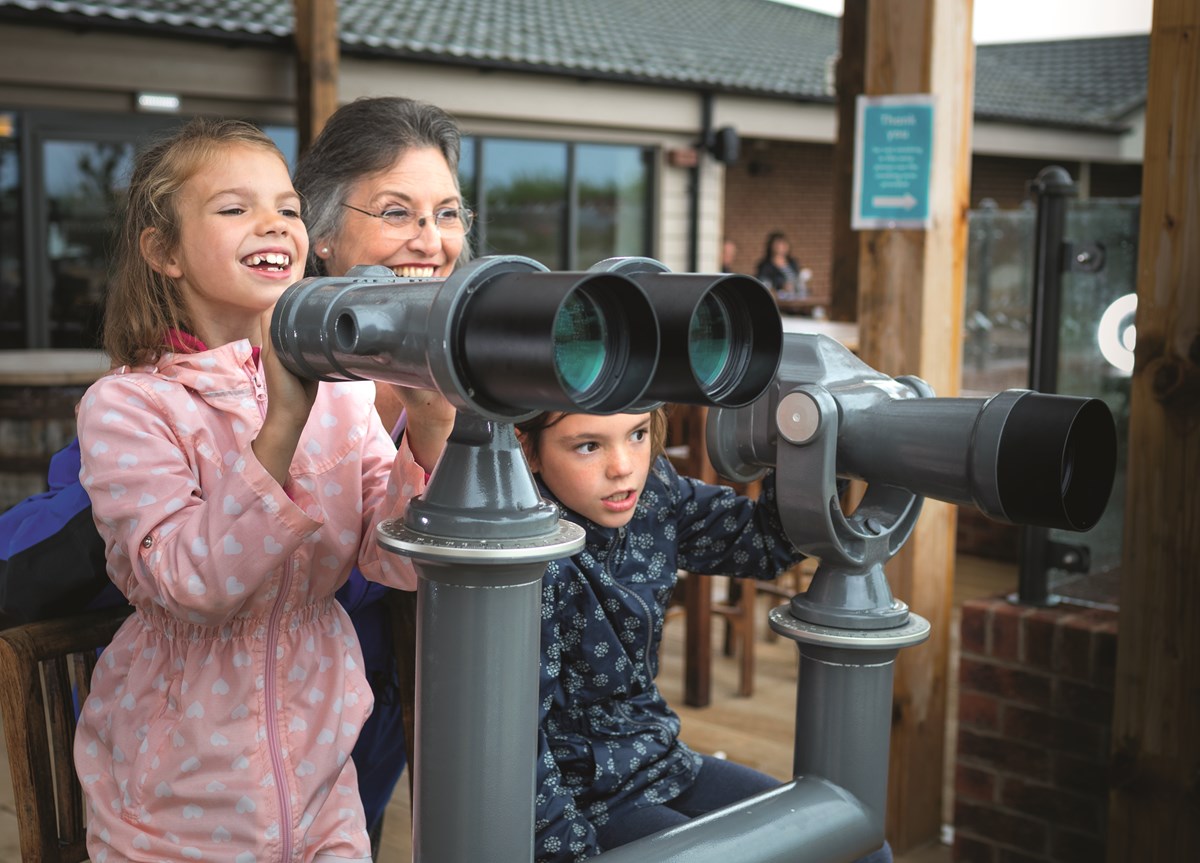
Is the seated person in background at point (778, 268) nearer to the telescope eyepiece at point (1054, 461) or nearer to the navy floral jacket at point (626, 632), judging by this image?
the navy floral jacket at point (626, 632)

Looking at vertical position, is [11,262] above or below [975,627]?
above

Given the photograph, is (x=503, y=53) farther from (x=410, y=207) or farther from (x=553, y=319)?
(x=553, y=319)

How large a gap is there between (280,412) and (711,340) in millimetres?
353

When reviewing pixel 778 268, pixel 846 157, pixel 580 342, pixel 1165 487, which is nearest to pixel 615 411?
pixel 580 342

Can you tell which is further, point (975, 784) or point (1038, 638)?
point (975, 784)

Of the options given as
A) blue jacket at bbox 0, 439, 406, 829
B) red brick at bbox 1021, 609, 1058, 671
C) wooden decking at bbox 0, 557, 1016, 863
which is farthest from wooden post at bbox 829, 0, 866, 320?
blue jacket at bbox 0, 439, 406, 829

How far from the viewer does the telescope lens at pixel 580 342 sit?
0.71 metres

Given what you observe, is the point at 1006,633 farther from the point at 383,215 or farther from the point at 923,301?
→ the point at 383,215

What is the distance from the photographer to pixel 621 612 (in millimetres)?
1662

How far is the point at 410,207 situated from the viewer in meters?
1.93

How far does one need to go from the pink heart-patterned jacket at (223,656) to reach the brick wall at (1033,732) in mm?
1814

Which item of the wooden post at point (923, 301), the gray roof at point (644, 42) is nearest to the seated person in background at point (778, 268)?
the gray roof at point (644, 42)

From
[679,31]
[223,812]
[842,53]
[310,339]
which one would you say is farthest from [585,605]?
[679,31]

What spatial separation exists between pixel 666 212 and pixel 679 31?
331cm
